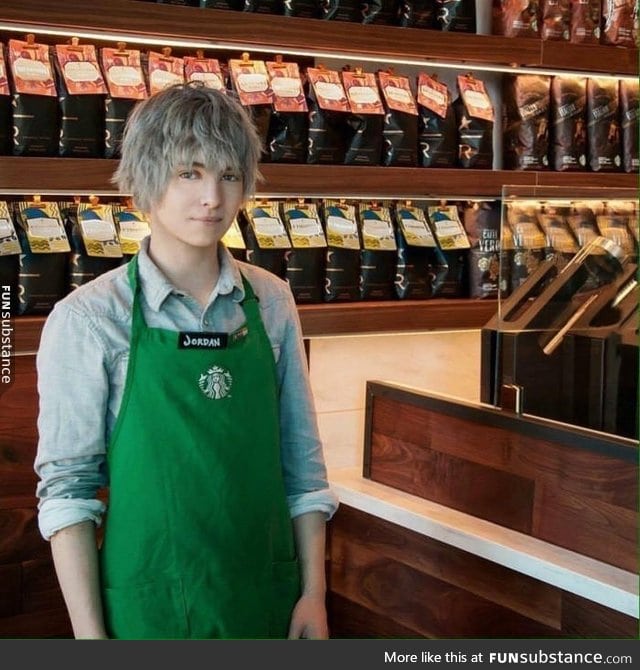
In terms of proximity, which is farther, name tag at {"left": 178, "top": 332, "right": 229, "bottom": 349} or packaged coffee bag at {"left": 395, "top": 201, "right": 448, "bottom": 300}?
packaged coffee bag at {"left": 395, "top": 201, "right": 448, "bottom": 300}

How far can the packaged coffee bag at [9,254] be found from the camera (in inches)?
115

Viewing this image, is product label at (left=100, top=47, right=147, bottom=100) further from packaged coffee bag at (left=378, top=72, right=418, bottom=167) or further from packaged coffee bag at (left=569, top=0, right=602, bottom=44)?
packaged coffee bag at (left=569, top=0, right=602, bottom=44)

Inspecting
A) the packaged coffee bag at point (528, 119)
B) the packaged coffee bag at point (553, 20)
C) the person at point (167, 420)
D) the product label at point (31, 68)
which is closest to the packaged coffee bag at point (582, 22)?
the packaged coffee bag at point (553, 20)

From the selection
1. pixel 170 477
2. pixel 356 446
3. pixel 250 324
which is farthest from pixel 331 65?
pixel 170 477

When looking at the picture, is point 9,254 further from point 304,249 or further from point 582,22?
point 582,22

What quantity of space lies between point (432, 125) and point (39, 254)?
126 centimetres

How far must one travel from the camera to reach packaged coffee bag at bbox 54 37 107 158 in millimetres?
2979

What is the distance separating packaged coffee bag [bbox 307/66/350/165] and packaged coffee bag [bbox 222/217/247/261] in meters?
0.30

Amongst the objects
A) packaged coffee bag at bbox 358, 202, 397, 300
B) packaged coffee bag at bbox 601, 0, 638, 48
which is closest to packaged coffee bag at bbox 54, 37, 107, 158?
packaged coffee bag at bbox 358, 202, 397, 300

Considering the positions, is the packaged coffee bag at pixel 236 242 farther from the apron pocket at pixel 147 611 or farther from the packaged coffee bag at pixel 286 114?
the apron pocket at pixel 147 611

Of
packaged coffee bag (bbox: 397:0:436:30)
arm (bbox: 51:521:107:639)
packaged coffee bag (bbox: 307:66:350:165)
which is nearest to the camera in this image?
arm (bbox: 51:521:107:639)

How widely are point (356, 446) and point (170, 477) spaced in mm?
1940

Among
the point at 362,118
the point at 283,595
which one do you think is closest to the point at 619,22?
the point at 362,118

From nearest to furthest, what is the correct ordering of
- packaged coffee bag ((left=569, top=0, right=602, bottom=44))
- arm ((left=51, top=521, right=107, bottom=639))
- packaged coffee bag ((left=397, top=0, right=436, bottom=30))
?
arm ((left=51, top=521, right=107, bottom=639)), packaged coffee bag ((left=397, top=0, right=436, bottom=30)), packaged coffee bag ((left=569, top=0, right=602, bottom=44))
